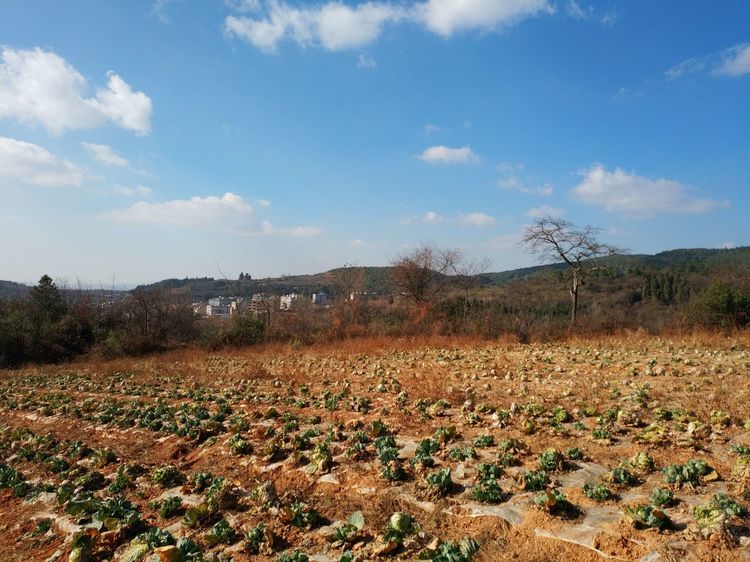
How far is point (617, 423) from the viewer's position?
20.8 ft

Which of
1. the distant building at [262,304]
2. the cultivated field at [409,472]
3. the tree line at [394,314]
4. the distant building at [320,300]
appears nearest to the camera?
the cultivated field at [409,472]

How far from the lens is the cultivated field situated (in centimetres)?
398

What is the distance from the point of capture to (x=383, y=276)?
130 ft

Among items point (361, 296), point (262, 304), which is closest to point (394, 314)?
point (361, 296)

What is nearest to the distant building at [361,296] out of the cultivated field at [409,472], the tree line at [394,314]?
the tree line at [394,314]

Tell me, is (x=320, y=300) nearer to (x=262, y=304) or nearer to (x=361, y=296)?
(x=262, y=304)

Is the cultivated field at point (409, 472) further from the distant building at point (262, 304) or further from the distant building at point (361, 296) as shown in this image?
the distant building at point (262, 304)

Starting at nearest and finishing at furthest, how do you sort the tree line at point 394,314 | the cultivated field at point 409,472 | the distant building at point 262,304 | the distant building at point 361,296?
1. the cultivated field at point 409,472
2. the tree line at point 394,314
3. the distant building at point 361,296
4. the distant building at point 262,304

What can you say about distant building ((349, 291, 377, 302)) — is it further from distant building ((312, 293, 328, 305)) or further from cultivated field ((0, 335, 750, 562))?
cultivated field ((0, 335, 750, 562))

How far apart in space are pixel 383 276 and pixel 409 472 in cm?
3429

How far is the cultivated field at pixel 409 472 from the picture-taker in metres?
3.98

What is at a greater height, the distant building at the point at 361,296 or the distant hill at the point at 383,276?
the distant hill at the point at 383,276

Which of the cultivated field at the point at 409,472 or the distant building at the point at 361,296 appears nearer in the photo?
the cultivated field at the point at 409,472

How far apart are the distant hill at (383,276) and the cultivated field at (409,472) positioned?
19.7 meters
